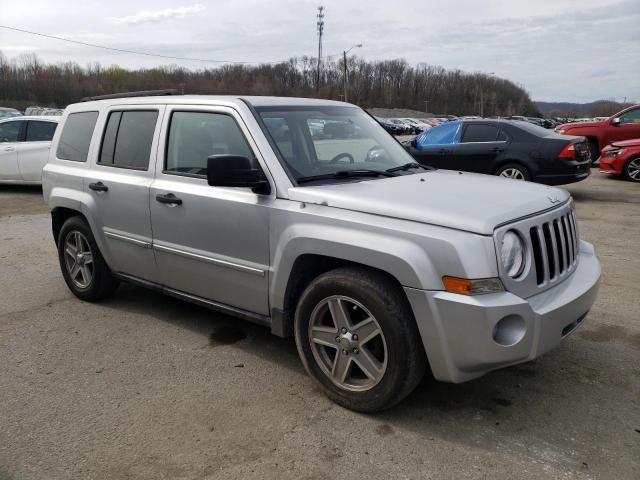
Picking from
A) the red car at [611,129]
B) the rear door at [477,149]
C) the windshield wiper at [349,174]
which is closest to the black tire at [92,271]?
the windshield wiper at [349,174]

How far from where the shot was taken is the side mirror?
3.28 m

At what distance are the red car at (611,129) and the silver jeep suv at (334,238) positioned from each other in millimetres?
13024

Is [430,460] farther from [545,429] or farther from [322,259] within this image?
[322,259]

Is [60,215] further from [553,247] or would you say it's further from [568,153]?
[568,153]

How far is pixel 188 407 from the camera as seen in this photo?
3.32m

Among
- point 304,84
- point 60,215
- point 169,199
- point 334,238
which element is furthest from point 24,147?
point 304,84

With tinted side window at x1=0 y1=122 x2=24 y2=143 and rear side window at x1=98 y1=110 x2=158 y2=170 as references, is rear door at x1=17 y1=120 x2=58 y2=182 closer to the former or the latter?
tinted side window at x1=0 y1=122 x2=24 y2=143

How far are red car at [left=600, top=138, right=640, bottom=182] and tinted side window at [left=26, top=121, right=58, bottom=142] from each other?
12.9m

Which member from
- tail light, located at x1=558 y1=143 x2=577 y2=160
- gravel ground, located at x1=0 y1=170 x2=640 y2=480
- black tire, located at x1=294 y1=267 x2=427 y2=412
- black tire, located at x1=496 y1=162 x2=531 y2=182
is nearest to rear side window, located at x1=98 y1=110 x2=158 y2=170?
gravel ground, located at x1=0 y1=170 x2=640 y2=480

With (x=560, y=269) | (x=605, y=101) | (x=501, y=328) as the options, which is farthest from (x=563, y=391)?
(x=605, y=101)

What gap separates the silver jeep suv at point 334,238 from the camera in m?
2.82

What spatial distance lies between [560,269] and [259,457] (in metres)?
1.98

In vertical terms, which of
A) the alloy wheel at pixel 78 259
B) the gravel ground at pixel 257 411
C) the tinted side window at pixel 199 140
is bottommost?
the gravel ground at pixel 257 411

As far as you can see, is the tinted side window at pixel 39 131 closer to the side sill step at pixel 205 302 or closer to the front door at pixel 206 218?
the side sill step at pixel 205 302
